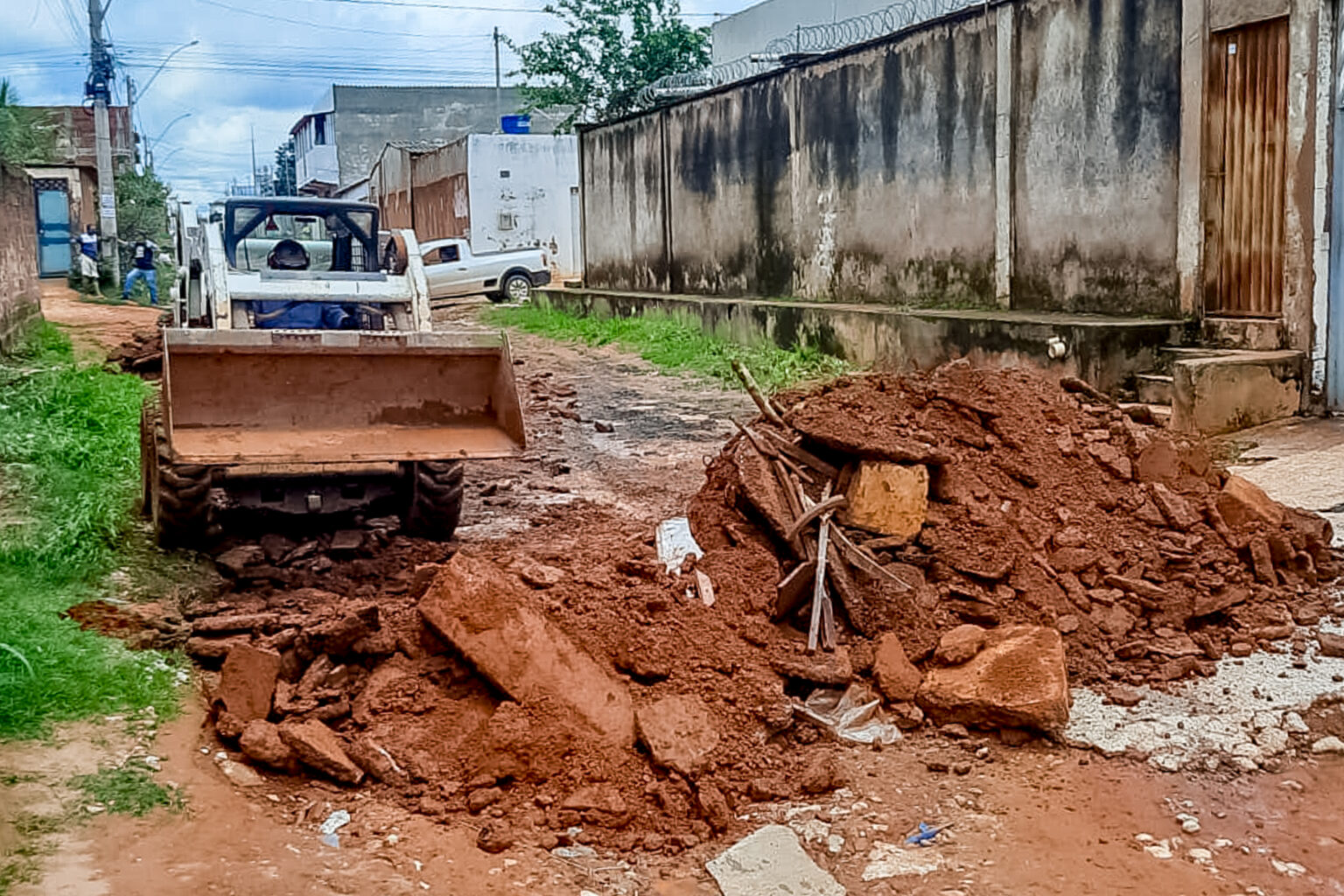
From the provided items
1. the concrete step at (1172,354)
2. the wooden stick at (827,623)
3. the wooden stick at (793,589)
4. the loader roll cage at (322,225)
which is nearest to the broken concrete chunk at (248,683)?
the wooden stick at (793,589)

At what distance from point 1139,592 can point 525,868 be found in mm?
3205

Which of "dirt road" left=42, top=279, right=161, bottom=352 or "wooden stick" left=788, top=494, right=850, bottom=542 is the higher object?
"dirt road" left=42, top=279, right=161, bottom=352

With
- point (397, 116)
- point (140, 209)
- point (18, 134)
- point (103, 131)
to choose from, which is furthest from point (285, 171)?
point (18, 134)

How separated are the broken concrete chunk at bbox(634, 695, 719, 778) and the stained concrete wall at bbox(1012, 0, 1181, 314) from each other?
8.07 meters

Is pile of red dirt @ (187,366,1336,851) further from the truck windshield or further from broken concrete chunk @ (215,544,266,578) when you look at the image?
the truck windshield

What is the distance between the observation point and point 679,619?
570 centimetres

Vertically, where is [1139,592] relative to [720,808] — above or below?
above

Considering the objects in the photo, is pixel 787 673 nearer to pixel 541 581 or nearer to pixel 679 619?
pixel 679 619

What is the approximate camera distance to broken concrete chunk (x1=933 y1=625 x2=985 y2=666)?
545cm

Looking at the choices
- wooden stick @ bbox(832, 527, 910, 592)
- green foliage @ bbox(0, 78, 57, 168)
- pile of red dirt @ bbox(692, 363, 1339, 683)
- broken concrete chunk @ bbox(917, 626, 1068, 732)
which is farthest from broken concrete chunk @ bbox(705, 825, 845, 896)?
green foliage @ bbox(0, 78, 57, 168)

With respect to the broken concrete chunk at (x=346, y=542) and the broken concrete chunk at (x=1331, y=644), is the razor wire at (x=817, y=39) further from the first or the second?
the broken concrete chunk at (x=1331, y=644)

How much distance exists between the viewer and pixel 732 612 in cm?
583

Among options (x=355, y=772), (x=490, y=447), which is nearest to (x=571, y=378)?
(x=490, y=447)

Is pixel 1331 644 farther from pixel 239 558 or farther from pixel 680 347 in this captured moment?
pixel 680 347
